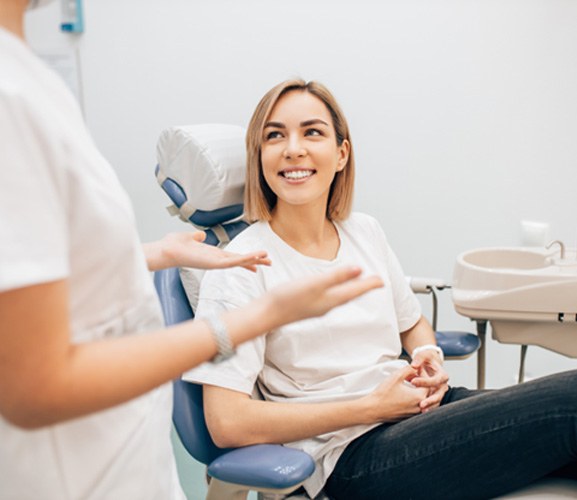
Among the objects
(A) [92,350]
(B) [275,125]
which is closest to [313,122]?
(B) [275,125]

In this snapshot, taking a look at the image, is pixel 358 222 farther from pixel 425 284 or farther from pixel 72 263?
pixel 72 263

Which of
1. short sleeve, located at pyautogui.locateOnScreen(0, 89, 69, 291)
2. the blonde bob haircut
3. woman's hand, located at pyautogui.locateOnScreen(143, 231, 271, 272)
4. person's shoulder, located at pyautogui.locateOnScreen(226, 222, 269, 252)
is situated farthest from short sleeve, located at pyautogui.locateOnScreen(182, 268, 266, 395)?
short sleeve, located at pyautogui.locateOnScreen(0, 89, 69, 291)

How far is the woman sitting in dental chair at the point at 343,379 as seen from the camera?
1188 mm

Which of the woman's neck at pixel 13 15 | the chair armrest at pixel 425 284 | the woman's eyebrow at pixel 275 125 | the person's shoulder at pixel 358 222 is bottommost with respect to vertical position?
the chair armrest at pixel 425 284

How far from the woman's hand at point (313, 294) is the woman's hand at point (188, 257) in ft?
1.06

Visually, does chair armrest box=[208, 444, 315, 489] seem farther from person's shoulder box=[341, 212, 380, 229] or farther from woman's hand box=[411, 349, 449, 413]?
person's shoulder box=[341, 212, 380, 229]

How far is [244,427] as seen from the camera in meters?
1.19

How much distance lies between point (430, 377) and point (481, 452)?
26 centimetres

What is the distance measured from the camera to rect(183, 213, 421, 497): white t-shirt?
1.26m

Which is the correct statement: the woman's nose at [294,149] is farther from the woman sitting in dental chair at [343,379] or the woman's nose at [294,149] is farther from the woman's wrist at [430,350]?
the woman's wrist at [430,350]

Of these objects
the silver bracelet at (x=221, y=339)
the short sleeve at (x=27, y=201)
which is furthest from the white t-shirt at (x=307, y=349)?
the short sleeve at (x=27, y=201)

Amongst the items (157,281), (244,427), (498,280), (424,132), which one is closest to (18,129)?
(244,427)

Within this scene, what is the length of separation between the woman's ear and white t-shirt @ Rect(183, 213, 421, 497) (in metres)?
0.24

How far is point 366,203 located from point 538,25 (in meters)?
0.82
